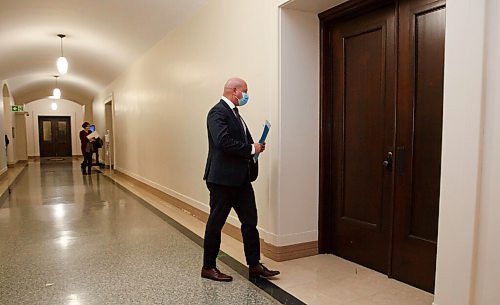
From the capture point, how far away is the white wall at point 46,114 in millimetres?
17312

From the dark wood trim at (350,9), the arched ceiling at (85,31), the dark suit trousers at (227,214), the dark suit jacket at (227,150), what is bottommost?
the dark suit trousers at (227,214)

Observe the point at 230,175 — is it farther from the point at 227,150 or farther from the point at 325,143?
the point at 325,143

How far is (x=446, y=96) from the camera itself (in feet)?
5.68

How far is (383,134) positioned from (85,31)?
509cm

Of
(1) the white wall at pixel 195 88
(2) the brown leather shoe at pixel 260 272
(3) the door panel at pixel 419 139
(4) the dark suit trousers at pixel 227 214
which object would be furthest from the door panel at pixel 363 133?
(4) the dark suit trousers at pixel 227 214

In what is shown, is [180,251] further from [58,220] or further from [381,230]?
[58,220]

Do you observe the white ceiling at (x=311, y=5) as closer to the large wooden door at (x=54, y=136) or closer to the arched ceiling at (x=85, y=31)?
the arched ceiling at (x=85, y=31)

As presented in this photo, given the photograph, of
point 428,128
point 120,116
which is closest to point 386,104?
point 428,128

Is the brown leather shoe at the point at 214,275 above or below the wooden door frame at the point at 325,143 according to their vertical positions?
below

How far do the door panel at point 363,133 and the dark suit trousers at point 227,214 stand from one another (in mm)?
890

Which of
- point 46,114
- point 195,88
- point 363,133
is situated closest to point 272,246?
point 363,133

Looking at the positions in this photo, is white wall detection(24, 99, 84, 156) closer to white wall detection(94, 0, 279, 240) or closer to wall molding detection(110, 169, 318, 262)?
white wall detection(94, 0, 279, 240)

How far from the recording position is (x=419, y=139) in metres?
2.37

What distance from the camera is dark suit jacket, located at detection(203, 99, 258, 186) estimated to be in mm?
2355
